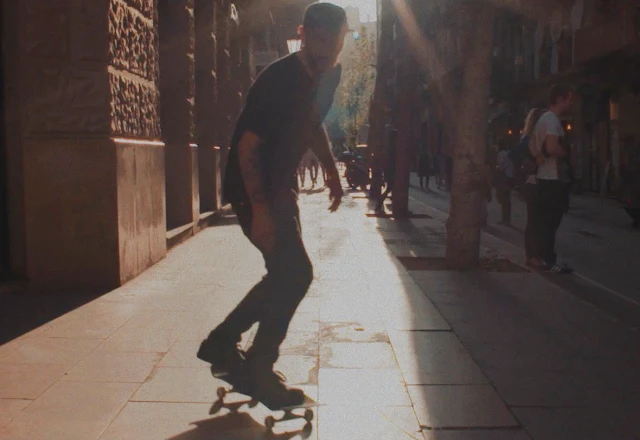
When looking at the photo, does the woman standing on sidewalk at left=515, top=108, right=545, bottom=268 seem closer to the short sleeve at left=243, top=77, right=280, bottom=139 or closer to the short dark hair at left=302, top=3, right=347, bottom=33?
the short dark hair at left=302, top=3, right=347, bottom=33

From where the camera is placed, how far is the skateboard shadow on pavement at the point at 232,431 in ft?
14.2

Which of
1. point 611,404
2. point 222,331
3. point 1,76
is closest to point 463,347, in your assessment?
point 611,404

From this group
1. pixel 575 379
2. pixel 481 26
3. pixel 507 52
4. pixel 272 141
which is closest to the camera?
pixel 272 141

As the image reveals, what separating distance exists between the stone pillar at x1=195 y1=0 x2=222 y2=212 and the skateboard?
12.0 m

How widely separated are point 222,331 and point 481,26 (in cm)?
653

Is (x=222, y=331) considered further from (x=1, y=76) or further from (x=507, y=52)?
(x=507, y=52)

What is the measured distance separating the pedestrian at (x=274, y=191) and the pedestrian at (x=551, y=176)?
5.63 meters

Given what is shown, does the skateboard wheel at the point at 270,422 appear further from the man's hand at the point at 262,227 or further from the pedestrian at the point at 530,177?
the pedestrian at the point at 530,177

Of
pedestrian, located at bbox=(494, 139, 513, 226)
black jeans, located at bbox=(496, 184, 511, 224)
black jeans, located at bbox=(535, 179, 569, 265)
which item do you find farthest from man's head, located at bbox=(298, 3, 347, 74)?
black jeans, located at bbox=(496, 184, 511, 224)

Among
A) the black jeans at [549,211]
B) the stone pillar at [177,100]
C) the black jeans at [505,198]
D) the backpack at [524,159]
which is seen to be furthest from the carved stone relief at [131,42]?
the black jeans at [505,198]

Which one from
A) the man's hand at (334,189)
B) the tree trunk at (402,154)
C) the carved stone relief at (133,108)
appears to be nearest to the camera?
the man's hand at (334,189)

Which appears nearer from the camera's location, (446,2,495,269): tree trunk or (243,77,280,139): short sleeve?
(243,77,280,139): short sleeve

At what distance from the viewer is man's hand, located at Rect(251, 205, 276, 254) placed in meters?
4.60

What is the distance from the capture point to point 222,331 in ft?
15.9
